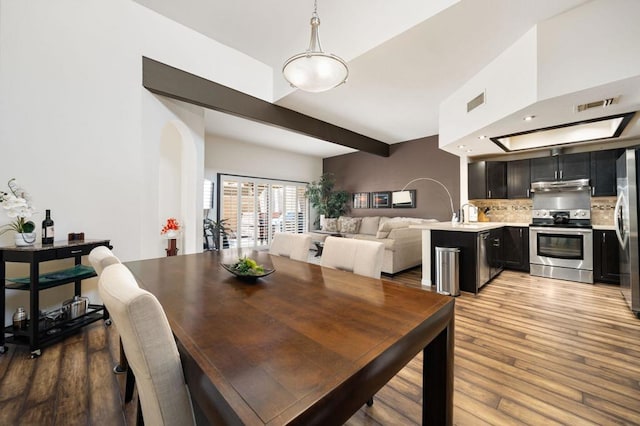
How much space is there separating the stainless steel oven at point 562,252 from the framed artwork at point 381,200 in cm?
310

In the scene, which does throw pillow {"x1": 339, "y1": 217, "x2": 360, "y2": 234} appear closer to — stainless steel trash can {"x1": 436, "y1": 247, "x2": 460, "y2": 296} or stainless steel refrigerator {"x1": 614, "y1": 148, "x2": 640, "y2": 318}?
stainless steel trash can {"x1": 436, "y1": 247, "x2": 460, "y2": 296}

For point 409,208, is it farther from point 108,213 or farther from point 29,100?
point 29,100

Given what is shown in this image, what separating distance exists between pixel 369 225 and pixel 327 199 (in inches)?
62.3

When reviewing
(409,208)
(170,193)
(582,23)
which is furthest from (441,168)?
(170,193)

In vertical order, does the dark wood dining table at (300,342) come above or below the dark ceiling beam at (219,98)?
below

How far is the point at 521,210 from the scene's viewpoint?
16.4 feet

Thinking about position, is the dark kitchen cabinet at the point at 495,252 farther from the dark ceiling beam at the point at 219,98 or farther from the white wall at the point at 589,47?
the dark ceiling beam at the point at 219,98

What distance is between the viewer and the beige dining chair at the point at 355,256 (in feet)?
5.46

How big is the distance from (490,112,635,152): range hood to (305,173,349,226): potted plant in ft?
13.7

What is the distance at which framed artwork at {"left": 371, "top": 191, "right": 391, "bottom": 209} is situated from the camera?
689 cm

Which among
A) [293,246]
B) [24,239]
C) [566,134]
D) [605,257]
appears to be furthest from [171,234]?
[605,257]

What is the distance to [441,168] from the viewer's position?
19.2 ft

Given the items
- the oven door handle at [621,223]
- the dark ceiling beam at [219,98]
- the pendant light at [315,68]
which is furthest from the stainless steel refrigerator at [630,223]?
the dark ceiling beam at [219,98]

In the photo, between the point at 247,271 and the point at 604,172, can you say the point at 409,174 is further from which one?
the point at 247,271
